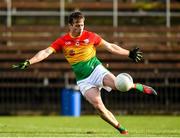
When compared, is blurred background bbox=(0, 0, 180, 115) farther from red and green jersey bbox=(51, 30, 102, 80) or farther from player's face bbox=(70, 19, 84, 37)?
player's face bbox=(70, 19, 84, 37)

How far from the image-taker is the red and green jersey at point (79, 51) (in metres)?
14.7

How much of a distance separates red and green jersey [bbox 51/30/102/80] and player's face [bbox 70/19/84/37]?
11 cm

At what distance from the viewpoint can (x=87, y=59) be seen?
14742mm

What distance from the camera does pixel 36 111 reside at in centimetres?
2564

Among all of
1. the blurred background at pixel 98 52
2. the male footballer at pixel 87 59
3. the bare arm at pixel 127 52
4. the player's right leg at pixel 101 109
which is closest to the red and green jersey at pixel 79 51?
the male footballer at pixel 87 59

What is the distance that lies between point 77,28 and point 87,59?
0.65 meters

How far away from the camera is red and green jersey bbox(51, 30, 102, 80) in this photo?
14719mm

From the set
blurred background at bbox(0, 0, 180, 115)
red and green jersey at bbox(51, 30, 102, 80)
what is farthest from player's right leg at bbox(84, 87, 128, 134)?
blurred background at bbox(0, 0, 180, 115)

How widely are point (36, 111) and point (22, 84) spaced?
1.02 metres

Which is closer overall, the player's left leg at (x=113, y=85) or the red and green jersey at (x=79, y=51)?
the player's left leg at (x=113, y=85)

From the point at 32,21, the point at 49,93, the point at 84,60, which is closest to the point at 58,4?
the point at 32,21

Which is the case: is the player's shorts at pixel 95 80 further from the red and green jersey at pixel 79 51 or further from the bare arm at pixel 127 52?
the bare arm at pixel 127 52

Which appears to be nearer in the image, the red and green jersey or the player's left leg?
the player's left leg

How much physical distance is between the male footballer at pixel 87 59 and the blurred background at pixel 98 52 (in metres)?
10.8
